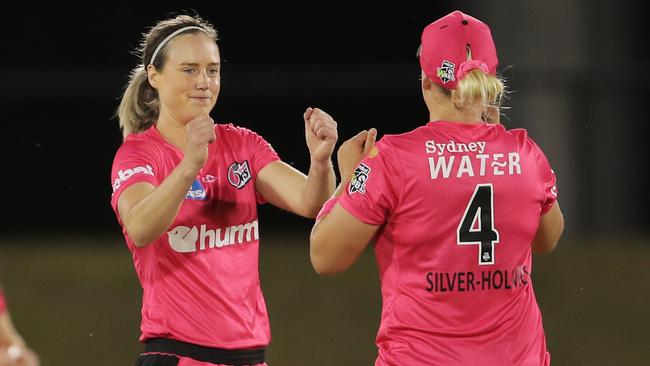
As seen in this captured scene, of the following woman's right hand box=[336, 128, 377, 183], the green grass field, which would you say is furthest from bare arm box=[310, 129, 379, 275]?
the green grass field

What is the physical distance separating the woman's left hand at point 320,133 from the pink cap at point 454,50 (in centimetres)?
39

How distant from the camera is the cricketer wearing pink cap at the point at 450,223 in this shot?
2658 mm

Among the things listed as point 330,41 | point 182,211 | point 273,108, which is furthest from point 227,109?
point 182,211

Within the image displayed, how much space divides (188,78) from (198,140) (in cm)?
32

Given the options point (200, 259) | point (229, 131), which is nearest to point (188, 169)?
point (200, 259)

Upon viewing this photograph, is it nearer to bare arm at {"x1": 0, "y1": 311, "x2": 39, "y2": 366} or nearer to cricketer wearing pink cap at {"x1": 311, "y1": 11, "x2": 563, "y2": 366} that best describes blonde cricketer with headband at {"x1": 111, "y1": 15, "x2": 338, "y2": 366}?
cricketer wearing pink cap at {"x1": 311, "y1": 11, "x2": 563, "y2": 366}

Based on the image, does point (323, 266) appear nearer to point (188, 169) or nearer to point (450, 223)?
point (450, 223)

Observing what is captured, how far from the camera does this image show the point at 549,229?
2879mm

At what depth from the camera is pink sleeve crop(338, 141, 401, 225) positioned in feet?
8.68

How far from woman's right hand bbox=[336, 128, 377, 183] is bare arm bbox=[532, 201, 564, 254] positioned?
17.2 inches

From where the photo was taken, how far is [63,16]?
8547 mm

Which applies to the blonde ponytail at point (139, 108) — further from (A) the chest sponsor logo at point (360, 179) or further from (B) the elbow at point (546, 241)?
(B) the elbow at point (546, 241)

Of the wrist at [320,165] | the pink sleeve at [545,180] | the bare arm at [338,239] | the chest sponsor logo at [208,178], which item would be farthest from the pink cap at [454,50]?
the chest sponsor logo at [208,178]

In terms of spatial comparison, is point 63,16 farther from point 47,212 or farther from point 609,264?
point 609,264
